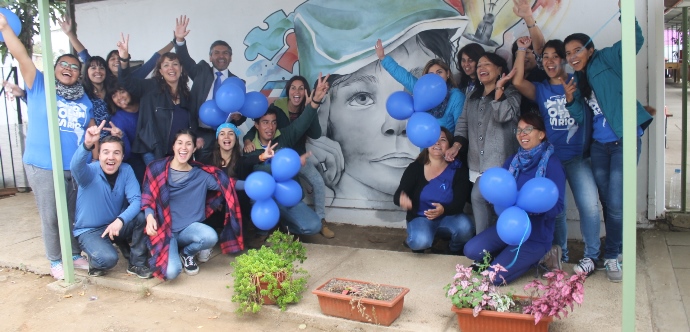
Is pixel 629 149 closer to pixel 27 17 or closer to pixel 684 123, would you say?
pixel 684 123

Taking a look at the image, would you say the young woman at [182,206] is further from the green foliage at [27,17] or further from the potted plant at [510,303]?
the green foliage at [27,17]

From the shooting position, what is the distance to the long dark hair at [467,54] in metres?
5.13

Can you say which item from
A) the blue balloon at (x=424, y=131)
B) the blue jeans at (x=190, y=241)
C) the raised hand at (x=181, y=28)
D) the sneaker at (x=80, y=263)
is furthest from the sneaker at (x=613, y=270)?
the raised hand at (x=181, y=28)

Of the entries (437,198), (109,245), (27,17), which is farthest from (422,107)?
(27,17)

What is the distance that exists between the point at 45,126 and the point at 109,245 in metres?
1.09

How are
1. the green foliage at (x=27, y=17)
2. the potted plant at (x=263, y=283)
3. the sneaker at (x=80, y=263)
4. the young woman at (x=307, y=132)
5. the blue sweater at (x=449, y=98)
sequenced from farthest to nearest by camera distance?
1. the green foliage at (x=27, y=17)
2. the young woman at (x=307, y=132)
3. the blue sweater at (x=449, y=98)
4. the sneaker at (x=80, y=263)
5. the potted plant at (x=263, y=283)

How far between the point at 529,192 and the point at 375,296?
1166 mm

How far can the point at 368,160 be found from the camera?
19.4ft

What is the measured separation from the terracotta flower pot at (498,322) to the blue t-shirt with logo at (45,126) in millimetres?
3400

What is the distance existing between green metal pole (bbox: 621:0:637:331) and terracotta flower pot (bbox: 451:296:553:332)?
0.45 metres

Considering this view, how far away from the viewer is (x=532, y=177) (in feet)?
13.2

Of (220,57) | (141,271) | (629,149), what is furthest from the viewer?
(220,57)

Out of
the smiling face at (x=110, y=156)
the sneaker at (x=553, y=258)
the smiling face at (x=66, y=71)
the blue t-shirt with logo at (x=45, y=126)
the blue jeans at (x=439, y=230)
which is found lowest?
the sneaker at (x=553, y=258)

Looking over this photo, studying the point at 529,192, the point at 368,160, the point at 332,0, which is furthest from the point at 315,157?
the point at 529,192
